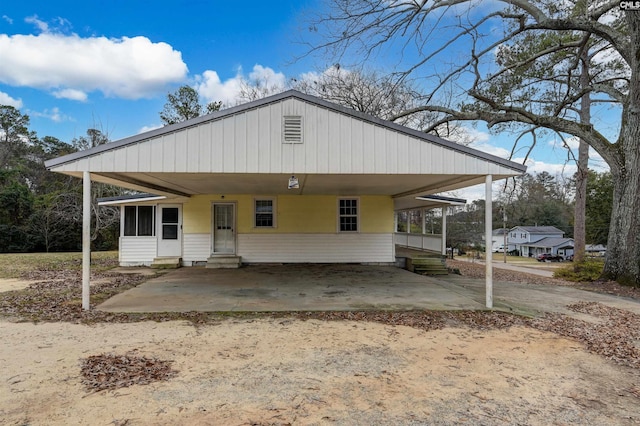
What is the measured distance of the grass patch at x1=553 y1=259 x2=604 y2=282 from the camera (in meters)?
11.7

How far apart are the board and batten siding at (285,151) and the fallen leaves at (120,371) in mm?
3149

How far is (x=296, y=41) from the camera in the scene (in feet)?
30.9

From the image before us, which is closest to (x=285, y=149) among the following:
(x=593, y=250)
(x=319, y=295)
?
(x=319, y=295)

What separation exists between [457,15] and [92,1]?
45.3 feet

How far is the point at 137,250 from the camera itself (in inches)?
487

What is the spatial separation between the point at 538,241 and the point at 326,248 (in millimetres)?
49514

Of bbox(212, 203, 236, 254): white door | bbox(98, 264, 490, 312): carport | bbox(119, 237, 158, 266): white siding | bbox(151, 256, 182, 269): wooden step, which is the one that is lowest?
bbox(98, 264, 490, 312): carport

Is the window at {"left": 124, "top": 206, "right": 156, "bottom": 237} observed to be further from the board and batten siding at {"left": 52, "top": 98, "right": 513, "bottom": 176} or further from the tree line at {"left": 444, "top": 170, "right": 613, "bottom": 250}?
the tree line at {"left": 444, "top": 170, "right": 613, "bottom": 250}

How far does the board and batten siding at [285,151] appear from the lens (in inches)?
237

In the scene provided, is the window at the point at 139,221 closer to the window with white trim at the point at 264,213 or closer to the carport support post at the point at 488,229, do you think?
the window with white trim at the point at 264,213

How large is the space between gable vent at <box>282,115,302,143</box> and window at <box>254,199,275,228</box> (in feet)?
20.6

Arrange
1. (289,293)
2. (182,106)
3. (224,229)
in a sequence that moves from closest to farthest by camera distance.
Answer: (289,293), (224,229), (182,106)

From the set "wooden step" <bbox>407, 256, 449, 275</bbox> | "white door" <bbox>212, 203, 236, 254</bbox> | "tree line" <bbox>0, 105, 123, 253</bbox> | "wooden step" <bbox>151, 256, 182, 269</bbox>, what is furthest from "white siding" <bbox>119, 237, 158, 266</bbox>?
"wooden step" <bbox>407, 256, 449, 275</bbox>

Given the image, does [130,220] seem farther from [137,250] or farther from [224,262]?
[224,262]
